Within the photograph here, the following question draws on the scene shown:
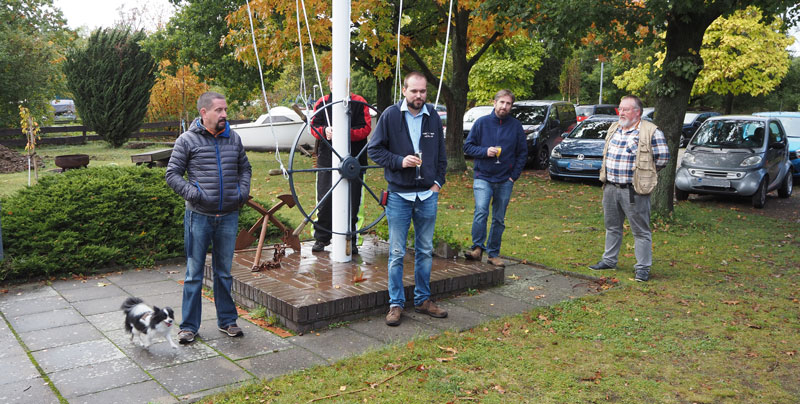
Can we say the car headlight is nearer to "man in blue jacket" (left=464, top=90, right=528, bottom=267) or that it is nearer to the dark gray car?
the dark gray car

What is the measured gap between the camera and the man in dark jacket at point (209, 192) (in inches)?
178

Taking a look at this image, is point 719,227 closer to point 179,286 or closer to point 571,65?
point 179,286

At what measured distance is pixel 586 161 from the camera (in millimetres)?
14938

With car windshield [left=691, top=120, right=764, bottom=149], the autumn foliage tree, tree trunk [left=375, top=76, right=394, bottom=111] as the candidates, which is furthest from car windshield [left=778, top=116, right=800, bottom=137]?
the autumn foliage tree

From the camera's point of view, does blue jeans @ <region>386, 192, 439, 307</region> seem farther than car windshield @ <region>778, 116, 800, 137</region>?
No

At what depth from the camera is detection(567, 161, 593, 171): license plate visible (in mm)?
14883

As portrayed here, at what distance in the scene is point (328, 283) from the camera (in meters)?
5.67

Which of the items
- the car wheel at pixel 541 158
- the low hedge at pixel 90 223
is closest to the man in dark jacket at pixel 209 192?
the low hedge at pixel 90 223

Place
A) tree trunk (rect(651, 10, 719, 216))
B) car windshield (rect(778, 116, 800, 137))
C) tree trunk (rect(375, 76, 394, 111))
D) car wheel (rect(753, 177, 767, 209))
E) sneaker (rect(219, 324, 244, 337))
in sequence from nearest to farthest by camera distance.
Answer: sneaker (rect(219, 324, 244, 337)) < tree trunk (rect(651, 10, 719, 216)) < car wheel (rect(753, 177, 767, 209)) < car windshield (rect(778, 116, 800, 137)) < tree trunk (rect(375, 76, 394, 111))

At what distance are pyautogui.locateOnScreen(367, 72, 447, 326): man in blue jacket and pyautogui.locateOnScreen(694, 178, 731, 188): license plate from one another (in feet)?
29.9

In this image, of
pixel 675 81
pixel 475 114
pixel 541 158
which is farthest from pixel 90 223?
pixel 475 114

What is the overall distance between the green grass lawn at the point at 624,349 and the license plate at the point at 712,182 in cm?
418

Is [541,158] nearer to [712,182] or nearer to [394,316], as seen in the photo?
[712,182]

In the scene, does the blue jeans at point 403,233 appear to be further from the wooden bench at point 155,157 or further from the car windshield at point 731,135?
the car windshield at point 731,135
